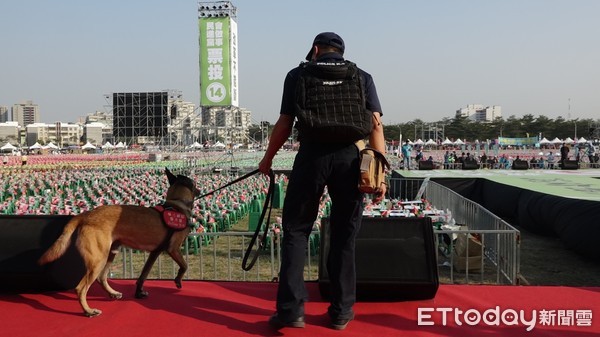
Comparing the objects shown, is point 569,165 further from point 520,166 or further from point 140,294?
point 140,294

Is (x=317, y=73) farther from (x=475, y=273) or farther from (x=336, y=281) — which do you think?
(x=475, y=273)

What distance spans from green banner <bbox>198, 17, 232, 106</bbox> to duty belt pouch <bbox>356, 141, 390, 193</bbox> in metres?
28.6

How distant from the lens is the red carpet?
314cm

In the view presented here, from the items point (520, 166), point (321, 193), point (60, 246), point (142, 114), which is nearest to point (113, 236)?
point (60, 246)

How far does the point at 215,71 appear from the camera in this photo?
3080 centimetres

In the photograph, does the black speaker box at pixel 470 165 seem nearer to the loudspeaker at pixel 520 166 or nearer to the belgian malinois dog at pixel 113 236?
the loudspeaker at pixel 520 166

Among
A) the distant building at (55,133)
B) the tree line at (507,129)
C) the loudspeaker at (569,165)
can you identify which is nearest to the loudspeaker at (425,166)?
the loudspeaker at (569,165)

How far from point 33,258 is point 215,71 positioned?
28.0 m

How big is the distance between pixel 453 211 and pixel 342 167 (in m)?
10.4

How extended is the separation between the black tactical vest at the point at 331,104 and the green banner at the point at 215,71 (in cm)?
2847

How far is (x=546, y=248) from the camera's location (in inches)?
451

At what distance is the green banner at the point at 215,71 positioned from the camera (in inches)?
1206

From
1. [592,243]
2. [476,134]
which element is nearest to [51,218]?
[592,243]

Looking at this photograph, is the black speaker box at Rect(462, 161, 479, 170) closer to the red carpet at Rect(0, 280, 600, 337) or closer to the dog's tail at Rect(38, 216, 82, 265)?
the red carpet at Rect(0, 280, 600, 337)
